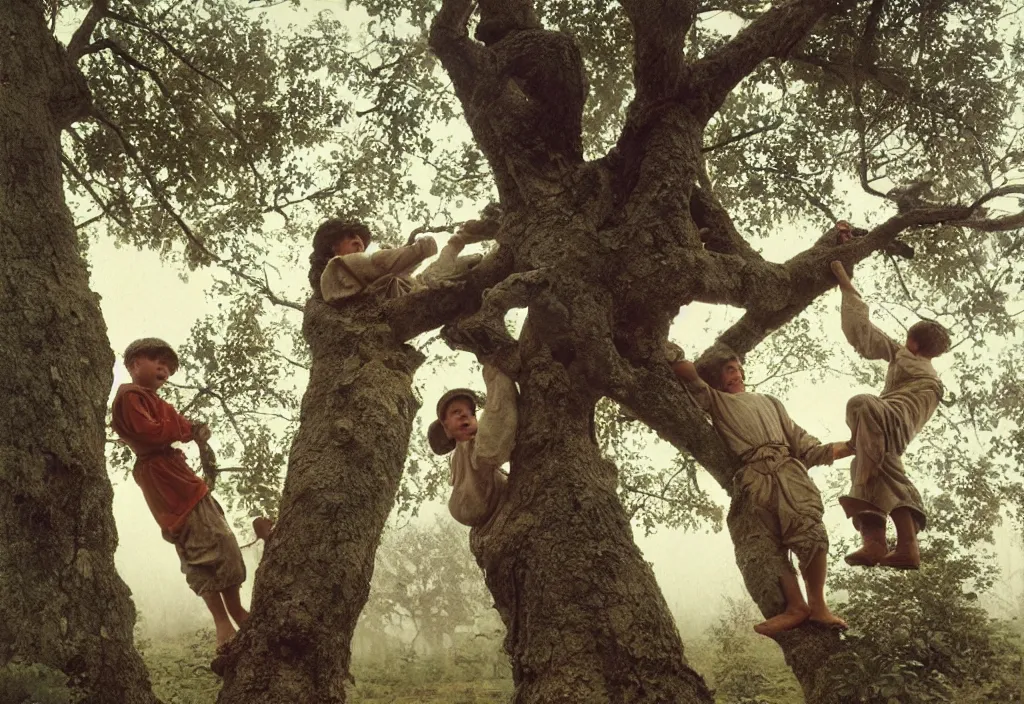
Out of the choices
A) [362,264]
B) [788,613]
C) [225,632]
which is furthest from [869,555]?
[362,264]

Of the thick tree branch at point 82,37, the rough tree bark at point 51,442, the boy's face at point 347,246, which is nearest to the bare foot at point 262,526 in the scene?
the rough tree bark at point 51,442

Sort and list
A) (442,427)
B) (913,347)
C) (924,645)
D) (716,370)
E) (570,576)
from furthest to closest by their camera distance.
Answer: (716,370), (913,347), (442,427), (924,645), (570,576)

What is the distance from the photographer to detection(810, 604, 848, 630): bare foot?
4.72 meters

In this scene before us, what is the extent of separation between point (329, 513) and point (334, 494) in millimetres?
159

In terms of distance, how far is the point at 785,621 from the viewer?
4766 mm

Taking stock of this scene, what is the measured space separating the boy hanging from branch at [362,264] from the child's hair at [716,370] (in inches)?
96.9

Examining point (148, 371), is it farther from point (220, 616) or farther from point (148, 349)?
point (220, 616)

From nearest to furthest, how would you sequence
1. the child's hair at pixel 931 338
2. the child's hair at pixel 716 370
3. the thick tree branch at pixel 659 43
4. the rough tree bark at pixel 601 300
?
1. the rough tree bark at pixel 601 300
2. the child's hair at pixel 931 338
3. the child's hair at pixel 716 370
4. the thick tree branch at pixel 659 43

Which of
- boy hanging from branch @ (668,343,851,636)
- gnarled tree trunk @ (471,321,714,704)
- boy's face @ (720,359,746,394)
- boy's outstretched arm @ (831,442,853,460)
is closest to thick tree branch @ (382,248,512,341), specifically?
gnarled tree trunk @ (471,321,714,704)

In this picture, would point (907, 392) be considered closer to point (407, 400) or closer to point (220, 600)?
point (407, 400)

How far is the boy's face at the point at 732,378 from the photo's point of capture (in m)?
6.31

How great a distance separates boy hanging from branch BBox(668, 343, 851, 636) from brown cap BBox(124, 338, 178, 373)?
4.19 metres

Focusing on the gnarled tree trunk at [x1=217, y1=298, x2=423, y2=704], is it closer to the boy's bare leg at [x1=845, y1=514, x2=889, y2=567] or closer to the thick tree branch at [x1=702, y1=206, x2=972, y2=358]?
the thick tree branch at [x1=702, y1=206, x2=972, y2=358]

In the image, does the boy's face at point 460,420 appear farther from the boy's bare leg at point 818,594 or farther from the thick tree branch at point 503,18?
the thick tree branch at point 503,18
